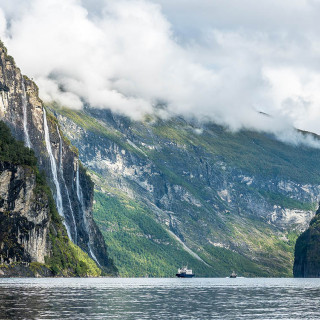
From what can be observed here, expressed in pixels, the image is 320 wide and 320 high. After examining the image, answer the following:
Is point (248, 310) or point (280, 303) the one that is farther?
point (280, 303)

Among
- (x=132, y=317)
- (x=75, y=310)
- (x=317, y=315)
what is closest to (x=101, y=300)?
(x=75, y=310)

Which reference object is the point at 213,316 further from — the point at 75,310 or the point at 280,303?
the point at 280,303

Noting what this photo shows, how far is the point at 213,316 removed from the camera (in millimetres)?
85312

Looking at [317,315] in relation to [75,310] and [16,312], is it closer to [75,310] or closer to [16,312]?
[75,310]

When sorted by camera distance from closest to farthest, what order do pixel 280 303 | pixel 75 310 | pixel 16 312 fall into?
1. pixel 16 312
2. pixel 75 310
3. pixel 280 303

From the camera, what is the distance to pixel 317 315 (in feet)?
287

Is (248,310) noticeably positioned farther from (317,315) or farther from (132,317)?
(132,317)

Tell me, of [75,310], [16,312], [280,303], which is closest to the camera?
[16,312]

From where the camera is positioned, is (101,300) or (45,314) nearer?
(45,314)

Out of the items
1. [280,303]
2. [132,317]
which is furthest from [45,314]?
[280,303]

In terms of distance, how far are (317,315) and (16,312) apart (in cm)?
3674

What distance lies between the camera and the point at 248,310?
94.9m

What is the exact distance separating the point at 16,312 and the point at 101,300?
30.3 meters

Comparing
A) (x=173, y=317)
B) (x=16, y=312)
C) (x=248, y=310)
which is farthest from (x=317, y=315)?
(x=16, y=312)
